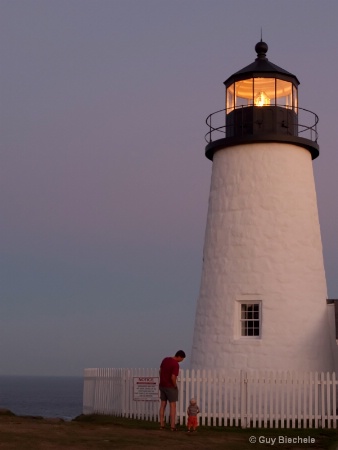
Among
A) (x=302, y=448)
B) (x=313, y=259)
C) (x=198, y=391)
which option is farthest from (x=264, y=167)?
(x=302, y=448)

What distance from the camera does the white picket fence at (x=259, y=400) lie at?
731 inches

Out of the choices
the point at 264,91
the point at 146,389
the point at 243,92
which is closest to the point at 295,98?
the point at 264,91

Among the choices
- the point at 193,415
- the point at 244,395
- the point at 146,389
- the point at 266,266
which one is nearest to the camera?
the point at 193,415

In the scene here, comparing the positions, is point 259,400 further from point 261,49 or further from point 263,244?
point 261,49

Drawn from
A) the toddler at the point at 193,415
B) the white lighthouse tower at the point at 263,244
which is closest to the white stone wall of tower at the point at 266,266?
the white lighthouse tower at the point at 263,244

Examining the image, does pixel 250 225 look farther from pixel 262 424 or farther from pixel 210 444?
pixel 210 444

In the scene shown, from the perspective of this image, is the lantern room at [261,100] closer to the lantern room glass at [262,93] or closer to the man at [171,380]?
the lantern room glass at [262,93]

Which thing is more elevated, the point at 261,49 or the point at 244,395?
the point at 261,49

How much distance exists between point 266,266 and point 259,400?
3.91 meters

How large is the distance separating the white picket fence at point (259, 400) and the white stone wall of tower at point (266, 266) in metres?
1.26

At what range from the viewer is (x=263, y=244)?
20.8 meters

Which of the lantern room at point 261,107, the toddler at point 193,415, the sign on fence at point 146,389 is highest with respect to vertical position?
the lantern room at point 261,107

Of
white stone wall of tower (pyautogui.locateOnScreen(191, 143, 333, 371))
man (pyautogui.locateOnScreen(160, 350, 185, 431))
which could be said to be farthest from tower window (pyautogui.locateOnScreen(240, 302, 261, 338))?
man (pyautogui.locateOnScreen(160, 350, 185, 431))

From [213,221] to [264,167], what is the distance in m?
2.18
